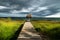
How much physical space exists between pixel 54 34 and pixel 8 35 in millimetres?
2579

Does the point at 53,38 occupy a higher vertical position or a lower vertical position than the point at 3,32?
lower

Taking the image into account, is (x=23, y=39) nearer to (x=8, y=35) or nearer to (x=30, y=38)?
(x=30, y=38)

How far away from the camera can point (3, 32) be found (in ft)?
30.7

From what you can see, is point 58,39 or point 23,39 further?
point 58,39

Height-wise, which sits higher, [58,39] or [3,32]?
[3,32]

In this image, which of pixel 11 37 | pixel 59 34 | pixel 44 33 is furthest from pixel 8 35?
pixel 59 34

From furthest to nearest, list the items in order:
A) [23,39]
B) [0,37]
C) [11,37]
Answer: [11,37]
[0,37]
[23,39]

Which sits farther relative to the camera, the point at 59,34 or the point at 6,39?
the point at 59,34

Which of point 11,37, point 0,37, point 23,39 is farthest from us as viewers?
point 11,37

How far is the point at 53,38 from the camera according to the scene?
934 centimetres

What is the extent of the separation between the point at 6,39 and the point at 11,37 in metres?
0.53

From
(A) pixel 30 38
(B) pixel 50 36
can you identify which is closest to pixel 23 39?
(A) pixel 30 38

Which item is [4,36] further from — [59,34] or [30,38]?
[59,34]

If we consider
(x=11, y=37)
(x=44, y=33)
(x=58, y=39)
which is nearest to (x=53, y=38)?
(x=58, y=39)
